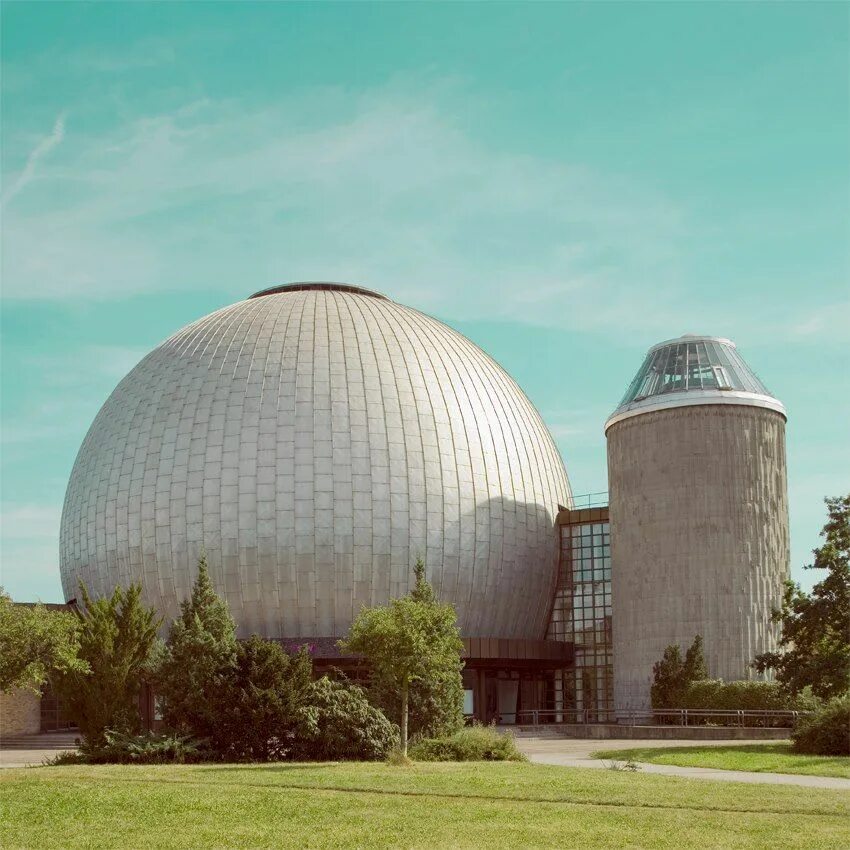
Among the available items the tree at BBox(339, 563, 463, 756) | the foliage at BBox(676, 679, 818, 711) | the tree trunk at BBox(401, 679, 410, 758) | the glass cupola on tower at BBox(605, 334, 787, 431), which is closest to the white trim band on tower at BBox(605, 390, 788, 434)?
the glass cupola on tower at BBox(605, 334, 787, 431)

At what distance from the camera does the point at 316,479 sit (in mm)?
51594

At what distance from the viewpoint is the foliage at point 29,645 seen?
29547mm

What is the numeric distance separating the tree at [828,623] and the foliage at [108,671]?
1984 centimetres

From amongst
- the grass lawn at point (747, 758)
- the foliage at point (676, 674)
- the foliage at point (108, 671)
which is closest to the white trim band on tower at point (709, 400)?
the foliage at point (676, 674)

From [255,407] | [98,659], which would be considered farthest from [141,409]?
[98,659]

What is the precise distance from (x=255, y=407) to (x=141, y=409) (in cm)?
684

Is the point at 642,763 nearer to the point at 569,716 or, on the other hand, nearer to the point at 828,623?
the point at 828,623

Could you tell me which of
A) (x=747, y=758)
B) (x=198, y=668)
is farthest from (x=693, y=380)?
(x=198, y=668)

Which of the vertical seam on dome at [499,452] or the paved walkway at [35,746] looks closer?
the paved walkway at [35,746]

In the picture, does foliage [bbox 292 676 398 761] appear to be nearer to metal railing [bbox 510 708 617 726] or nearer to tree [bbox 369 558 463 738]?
tree [bbox 369 558 463 738]

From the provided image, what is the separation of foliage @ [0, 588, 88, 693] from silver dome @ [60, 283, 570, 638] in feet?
67.7

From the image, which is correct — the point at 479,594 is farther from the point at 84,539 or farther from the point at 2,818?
the point at 2,818

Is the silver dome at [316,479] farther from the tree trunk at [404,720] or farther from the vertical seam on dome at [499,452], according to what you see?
the tree trunk at [404,720]

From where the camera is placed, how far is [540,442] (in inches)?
2352
